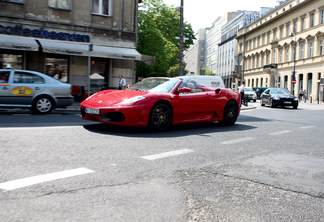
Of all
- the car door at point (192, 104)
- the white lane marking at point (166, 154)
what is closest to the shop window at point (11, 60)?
the car door at point (192, 104)

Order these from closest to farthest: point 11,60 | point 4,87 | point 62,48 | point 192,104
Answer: point 192,104
point 4,87
point 62,48
point 11,60

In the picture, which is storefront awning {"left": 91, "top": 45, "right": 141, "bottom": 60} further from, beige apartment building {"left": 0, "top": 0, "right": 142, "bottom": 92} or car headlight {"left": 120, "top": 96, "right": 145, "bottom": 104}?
car headlight {"left": 120, "top": 96, "right": 145, "bottom": 104}

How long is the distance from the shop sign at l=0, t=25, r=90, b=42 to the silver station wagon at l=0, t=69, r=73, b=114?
24.4 feet

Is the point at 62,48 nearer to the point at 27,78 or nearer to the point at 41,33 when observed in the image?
the point at 41,33

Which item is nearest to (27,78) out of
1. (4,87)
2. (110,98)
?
(4,87)

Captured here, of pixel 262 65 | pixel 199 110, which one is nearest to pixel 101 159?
pixel 199 110

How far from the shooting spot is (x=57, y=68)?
65.3 feet

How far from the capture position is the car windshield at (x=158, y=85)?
8445mm

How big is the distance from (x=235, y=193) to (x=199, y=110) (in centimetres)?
545

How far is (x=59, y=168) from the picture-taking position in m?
4.26

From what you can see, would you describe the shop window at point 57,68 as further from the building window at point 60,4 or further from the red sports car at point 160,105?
the red sports car at point 160,105

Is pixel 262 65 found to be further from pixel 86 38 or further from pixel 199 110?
pixel 199 110

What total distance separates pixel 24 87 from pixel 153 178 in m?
8.66

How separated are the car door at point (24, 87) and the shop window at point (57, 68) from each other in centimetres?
793
